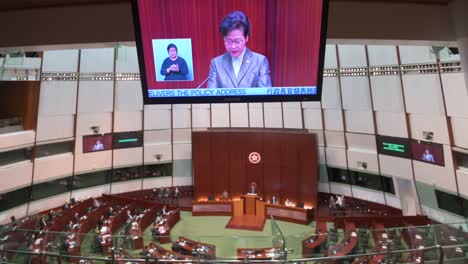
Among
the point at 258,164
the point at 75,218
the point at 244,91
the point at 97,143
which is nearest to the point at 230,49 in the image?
the point at 244,91

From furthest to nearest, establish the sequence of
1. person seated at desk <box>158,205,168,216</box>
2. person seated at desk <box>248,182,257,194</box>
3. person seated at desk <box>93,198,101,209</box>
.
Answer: person seated at desk <box>248,182,257,194</box>, person seated at desk <box>93,198,101,209</box>, person seated at desk <box>158,205,168,216</box>

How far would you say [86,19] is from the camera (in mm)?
3408

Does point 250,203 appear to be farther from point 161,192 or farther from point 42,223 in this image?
point 42,223

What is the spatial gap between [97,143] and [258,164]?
24.2 feet

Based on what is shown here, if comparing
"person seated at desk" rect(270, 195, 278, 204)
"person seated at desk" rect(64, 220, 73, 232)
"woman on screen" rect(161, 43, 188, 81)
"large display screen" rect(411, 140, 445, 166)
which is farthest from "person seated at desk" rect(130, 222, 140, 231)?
"large display screen" rect(411, 140, 445, 166)

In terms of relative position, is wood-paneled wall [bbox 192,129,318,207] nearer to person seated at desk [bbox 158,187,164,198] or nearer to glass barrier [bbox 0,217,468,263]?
person seated at desk [bbox 158,187,164,198]

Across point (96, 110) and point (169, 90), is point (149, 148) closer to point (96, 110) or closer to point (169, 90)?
point (96, 110)

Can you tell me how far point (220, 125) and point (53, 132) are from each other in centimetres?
730

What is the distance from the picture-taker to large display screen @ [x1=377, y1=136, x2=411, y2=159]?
1052cm

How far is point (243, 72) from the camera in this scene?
2.99 metres

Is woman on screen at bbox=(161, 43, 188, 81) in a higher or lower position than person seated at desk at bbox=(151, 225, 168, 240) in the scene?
higher

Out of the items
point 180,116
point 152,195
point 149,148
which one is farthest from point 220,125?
point 152,195

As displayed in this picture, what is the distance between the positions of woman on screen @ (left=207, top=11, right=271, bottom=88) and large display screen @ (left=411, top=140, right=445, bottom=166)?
8.90m

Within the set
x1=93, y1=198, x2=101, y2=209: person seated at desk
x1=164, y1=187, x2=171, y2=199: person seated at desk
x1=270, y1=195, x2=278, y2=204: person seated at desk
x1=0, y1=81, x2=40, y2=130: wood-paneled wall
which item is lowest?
x1=270, y1=195, x2=278, y2=204: person seated at desk
